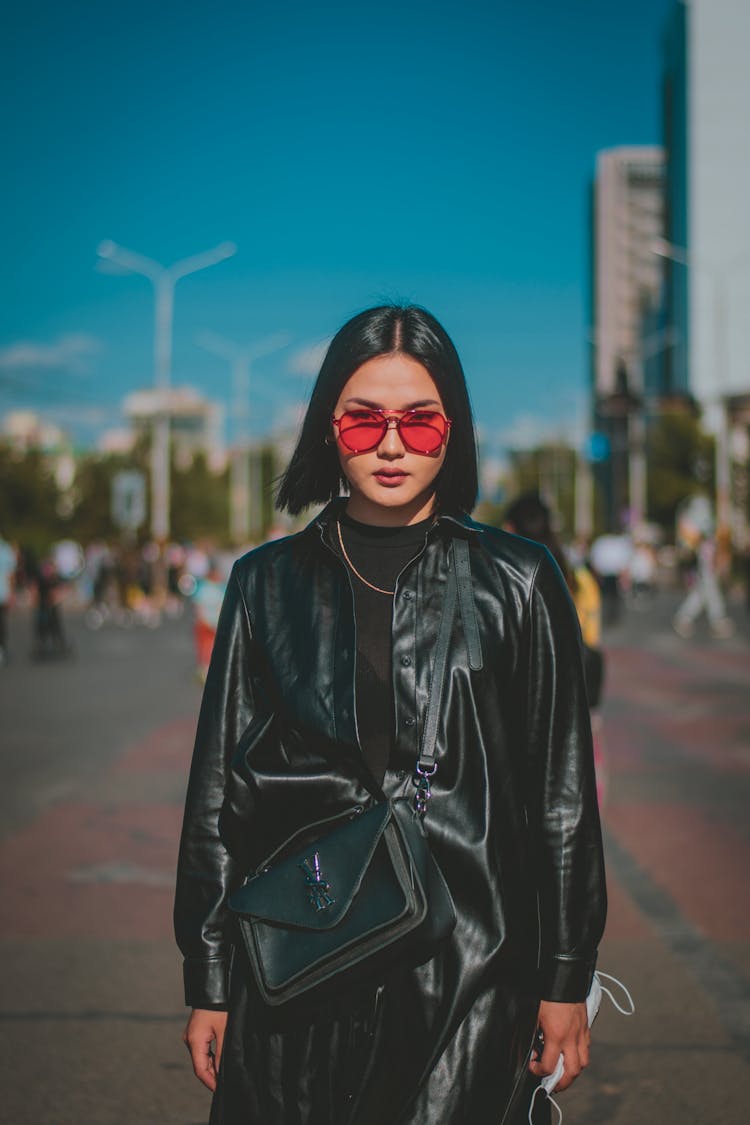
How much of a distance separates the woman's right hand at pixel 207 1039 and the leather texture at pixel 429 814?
0.03 meters

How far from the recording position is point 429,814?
202 centimetres

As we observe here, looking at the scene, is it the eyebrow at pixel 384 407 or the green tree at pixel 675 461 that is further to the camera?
the green tree at pixel 675 461

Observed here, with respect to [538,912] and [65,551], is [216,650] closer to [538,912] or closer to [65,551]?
[538,912]

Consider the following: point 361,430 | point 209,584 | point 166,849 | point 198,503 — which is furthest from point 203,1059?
point 198,503

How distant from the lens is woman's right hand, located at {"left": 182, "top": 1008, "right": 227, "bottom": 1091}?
82.8 inches

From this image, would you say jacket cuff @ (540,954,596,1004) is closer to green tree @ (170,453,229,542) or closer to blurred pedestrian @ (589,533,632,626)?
blurred pedestrian @ (589,533,632,626)

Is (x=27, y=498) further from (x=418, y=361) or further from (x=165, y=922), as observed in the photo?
(x=418, y=361)

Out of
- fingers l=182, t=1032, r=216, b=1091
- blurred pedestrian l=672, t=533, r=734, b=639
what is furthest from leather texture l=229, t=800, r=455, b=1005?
blurred pedestrian l=672, t=533, r=734, b=639

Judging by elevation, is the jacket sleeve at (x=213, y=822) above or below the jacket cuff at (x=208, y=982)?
above

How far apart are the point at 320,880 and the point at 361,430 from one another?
2.42 ft

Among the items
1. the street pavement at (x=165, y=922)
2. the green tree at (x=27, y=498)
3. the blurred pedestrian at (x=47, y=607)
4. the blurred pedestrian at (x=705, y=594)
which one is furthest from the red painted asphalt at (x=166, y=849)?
the green tree at (x=27, y=498)

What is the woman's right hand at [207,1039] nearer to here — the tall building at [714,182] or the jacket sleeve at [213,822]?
the jacket sleeve at [213,822]

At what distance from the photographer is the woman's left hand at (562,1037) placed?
2.06 metres

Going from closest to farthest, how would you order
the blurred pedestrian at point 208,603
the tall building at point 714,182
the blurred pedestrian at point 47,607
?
the blurred pedestrian at point 208,603 < the blurred pedestrian at point 47,607 < the tall building at point 714,182
